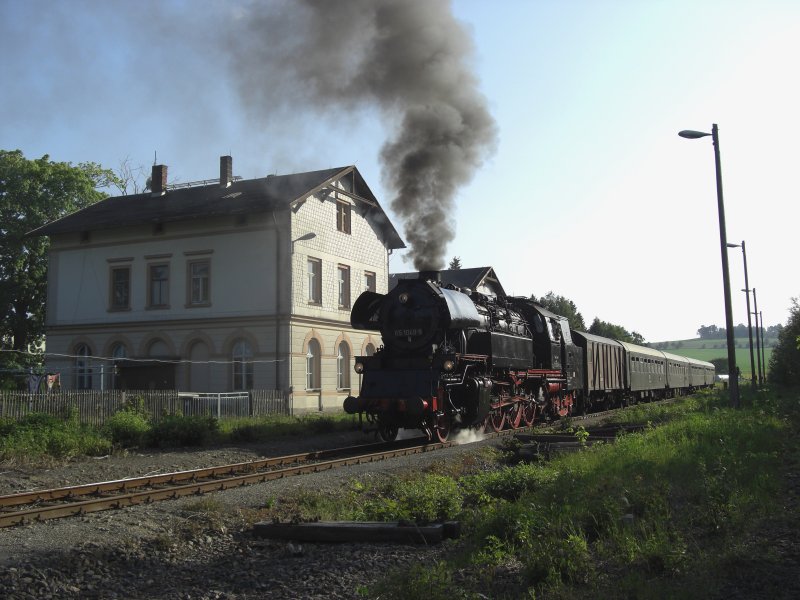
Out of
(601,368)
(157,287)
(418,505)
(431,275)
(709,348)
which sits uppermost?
(709,348)

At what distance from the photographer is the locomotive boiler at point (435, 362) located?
15.1 m

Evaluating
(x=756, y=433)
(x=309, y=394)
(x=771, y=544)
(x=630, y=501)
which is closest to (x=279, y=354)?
(x=309, y=394)

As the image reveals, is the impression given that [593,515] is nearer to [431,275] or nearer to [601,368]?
[431,275]

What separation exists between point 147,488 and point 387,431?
6574 mm

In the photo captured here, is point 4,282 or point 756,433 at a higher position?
point 4,282

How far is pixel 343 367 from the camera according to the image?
32.3m

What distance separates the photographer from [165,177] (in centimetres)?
3516

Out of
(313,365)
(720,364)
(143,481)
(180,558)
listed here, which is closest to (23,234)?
(313,365)

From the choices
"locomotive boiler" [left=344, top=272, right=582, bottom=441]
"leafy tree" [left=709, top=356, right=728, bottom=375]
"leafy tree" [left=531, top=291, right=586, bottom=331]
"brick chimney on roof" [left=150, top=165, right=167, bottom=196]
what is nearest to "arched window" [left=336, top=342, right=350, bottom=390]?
"brick chimney on roof" [left=150, top=165, right=167, bottom=196]

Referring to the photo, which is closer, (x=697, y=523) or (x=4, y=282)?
(x=697, y=523)

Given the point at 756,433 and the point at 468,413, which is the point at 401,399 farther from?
the point at 756,433

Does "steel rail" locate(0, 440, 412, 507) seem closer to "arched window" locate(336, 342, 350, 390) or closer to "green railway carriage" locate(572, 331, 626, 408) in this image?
"green railway carriage" locate(572, 331, 626, 408)

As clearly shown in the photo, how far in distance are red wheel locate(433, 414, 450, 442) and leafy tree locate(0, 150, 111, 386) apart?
98.7 feet

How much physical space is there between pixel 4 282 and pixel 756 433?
37065mm
